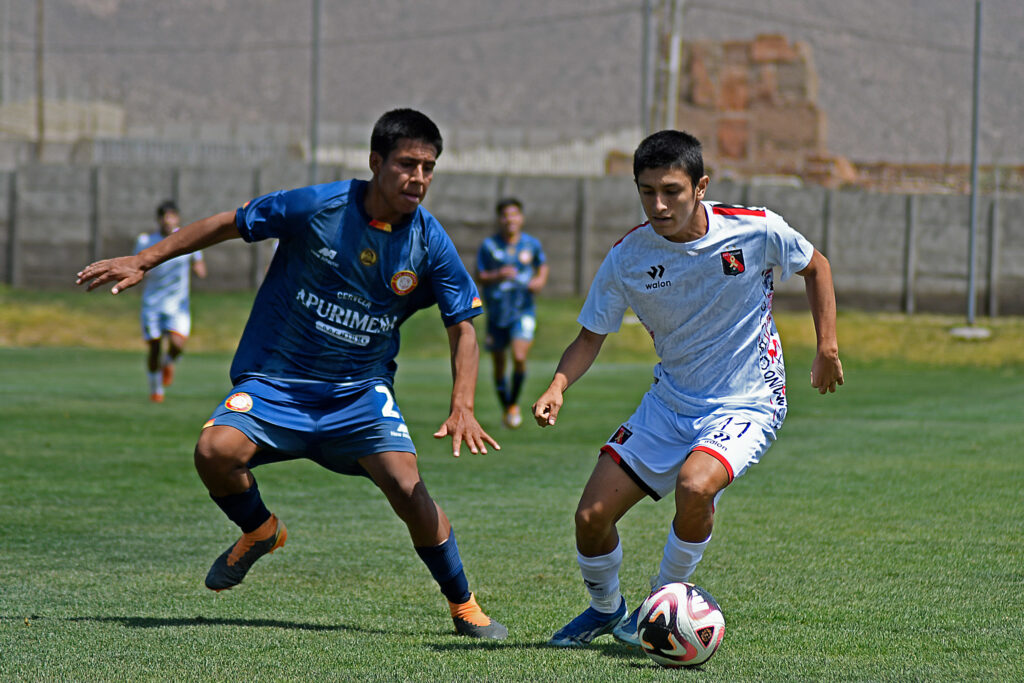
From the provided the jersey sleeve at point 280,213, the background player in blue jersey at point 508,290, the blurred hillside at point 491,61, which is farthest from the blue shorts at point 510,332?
the blurred hillside at point 491,61

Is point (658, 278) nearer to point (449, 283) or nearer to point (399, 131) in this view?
point (449, 283)

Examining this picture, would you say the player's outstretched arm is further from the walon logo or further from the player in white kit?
the walon logo

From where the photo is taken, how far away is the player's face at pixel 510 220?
14.4 metres

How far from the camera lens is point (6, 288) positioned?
33.1m

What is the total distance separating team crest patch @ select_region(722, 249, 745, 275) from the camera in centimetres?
546

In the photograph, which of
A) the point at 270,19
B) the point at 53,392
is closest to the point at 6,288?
the point at 53,392

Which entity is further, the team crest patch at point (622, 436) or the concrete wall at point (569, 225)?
the concrete wall at point (569, 225)

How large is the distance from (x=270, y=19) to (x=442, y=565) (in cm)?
15505

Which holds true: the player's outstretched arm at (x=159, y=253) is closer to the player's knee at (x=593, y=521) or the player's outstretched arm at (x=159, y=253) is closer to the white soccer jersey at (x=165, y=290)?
the player's knee at (x=593, y=521)

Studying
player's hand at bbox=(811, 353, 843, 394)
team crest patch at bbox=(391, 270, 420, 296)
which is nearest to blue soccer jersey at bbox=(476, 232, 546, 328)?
team crest patch at bbox=(391, 270, 420, 296)

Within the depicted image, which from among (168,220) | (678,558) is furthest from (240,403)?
Result: (168,220)

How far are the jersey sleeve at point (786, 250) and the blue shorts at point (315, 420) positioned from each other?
1698 millimetres

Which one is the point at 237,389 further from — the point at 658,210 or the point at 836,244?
the point at 836,244

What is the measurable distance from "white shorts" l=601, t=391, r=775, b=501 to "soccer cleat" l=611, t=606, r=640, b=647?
1.71ft
